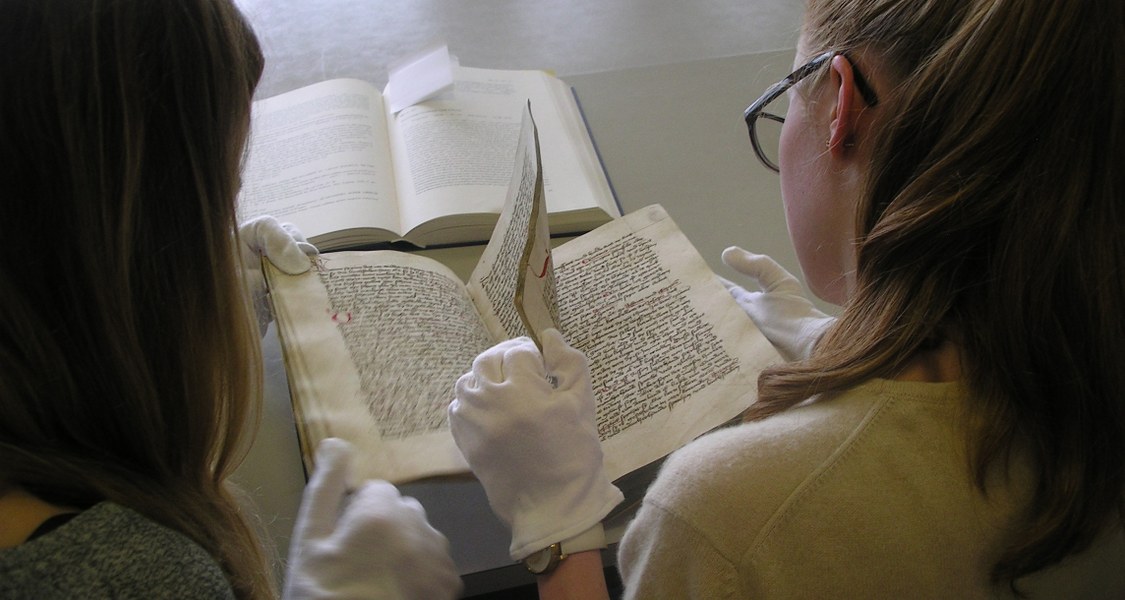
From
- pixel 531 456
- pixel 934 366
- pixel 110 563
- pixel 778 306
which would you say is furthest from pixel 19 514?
pixel 778 306

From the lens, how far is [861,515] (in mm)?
518

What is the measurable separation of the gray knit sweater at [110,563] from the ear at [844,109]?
1.73ft

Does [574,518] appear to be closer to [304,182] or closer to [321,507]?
[321,507]

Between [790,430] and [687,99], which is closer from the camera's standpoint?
[790,430]

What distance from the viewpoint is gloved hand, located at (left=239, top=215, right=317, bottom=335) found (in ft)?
2.83

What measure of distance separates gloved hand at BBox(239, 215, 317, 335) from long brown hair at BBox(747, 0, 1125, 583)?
1.79ft

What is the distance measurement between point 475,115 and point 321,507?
0.61 meters

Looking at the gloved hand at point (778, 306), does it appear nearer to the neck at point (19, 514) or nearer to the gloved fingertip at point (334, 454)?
the gloved fingertip at point (334, 454)

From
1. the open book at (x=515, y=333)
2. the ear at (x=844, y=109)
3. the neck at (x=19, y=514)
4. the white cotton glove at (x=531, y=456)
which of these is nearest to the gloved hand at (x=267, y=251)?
the open book at (x=515, y=333)

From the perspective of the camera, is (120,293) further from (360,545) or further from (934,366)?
(934,366)

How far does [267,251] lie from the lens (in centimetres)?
86

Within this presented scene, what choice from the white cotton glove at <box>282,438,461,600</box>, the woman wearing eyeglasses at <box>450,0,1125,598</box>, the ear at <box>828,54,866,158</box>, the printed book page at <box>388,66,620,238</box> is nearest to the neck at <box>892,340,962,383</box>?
the woman wearing eyeglasses at <box>450,0,1125,598</box>

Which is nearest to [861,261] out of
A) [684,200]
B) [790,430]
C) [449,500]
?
[790,430]

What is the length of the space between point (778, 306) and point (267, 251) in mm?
519
